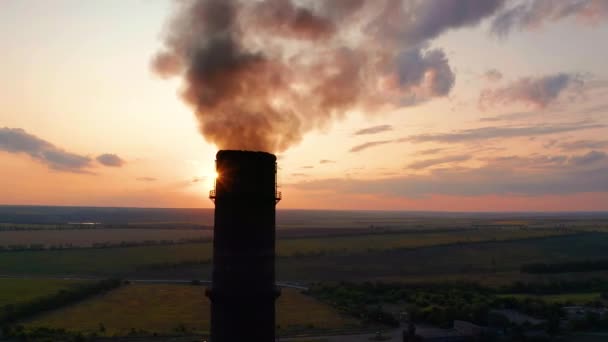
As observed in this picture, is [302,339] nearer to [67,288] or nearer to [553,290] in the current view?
[67,288]

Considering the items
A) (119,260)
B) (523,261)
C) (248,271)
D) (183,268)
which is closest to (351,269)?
(183,268)

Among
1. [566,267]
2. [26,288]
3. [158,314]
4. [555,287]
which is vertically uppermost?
[566,267]

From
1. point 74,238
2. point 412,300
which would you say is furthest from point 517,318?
point 74,238

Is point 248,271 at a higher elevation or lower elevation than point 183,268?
higher

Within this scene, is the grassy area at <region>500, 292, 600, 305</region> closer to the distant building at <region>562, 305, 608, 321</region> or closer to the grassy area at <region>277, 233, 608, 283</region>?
the distant building at <region>562, 305, 608, 321</region>

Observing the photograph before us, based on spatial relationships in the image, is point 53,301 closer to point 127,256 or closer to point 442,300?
point 442,300

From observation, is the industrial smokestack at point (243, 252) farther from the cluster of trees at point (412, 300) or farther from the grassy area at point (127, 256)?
Answer: the grassy area at point (127, 256)

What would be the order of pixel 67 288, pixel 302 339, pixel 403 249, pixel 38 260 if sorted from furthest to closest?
pixel 403 249
pixel 38 260
pixel 67 288
pixel 302 339
